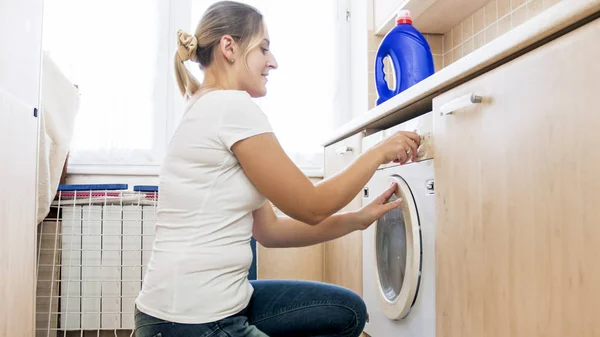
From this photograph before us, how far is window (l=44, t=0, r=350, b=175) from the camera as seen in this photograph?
106 inches

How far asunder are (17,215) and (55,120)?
0.73 meters

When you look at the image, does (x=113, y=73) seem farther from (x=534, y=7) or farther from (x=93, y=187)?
(x=534, y=7)

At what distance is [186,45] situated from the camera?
1.16 meters

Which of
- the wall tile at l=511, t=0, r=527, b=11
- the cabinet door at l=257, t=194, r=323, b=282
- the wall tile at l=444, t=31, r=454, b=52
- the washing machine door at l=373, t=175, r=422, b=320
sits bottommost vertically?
the cabinet door at l=257, t=194, r=323, b=282

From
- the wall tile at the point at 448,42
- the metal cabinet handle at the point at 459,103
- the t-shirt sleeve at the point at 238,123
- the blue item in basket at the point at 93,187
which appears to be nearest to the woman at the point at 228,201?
the t-shirt sleeve at the point at 238,123

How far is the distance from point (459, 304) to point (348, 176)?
341 millimetres

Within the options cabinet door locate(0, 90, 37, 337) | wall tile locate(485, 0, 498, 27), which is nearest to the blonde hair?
cabinet door locate(0, 90, 37, 337)

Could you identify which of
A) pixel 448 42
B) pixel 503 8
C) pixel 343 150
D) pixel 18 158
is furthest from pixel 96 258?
pixel 503 8

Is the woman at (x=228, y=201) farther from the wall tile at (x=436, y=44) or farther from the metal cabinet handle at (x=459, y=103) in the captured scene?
the wall tile at (x=436, y=44)

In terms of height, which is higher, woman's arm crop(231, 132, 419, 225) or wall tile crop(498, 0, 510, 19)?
wall tile crop(498, 0, 510, 19)

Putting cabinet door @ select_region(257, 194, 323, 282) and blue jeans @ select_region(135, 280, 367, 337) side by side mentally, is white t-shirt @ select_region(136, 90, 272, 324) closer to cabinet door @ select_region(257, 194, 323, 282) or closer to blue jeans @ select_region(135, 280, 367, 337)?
blue jeans @ select_region(135, 280, 367, 337)

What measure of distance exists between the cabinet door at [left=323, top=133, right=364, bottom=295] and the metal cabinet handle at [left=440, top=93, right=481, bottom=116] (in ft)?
2.28

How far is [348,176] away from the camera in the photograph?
112cm

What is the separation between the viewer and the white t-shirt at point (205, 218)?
980 millimetres
